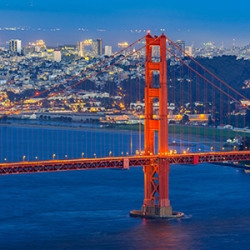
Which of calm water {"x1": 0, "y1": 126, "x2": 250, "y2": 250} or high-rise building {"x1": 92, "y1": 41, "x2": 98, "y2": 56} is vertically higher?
high-rise building {"x1": 92, "y1": 41, "x2": 98, "y2": 56}

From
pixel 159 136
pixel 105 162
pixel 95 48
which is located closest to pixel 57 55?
pixel 95 48

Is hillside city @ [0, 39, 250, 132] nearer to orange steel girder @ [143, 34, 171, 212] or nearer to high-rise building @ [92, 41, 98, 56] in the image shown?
high-rise building @ [92, 41, 98, 56]

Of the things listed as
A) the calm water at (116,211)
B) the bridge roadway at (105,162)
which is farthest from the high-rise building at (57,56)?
the bridge roadway at (105,162)

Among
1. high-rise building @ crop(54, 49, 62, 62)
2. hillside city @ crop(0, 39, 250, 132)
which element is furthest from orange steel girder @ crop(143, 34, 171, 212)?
high-rise building @ crop(54, 49, 62, 62)

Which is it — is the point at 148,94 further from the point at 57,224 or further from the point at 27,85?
the point at 27,85

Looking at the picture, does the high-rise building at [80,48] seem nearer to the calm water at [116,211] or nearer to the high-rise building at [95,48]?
the high-rise building at [95,48]
